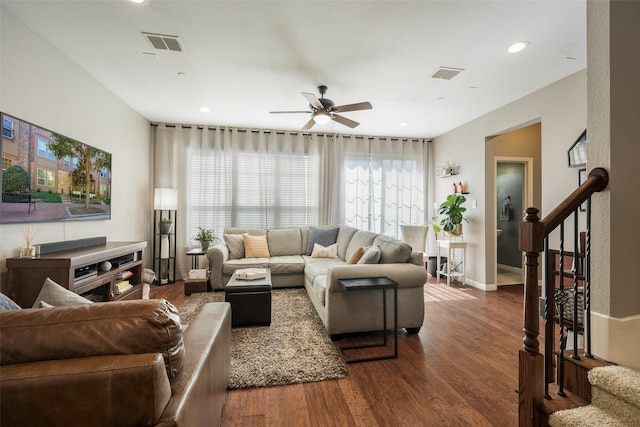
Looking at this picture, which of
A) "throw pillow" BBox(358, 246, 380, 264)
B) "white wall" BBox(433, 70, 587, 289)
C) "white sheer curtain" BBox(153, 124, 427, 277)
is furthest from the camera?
"white sheer curtain" BBox(153, 124, 427, 277)

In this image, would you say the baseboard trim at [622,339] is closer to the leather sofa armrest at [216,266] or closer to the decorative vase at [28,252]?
the decorative vase at [28,252]

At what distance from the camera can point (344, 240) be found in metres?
4.45

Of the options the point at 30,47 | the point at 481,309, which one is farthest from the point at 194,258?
the point at 481,309

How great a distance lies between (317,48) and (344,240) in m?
2.68

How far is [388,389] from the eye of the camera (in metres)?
1.91

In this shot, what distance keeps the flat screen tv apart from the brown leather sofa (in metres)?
2.17

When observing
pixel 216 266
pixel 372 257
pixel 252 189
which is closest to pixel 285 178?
pixel 252 189

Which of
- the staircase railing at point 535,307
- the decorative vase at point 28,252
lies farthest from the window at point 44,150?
the staircase railing at point 535,307

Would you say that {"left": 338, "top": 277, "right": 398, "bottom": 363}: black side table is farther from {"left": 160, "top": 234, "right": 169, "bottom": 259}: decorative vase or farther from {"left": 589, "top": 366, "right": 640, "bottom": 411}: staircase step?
{"left": 160, "top": 234, "right": 169, "bottom": 259}: decorative vase

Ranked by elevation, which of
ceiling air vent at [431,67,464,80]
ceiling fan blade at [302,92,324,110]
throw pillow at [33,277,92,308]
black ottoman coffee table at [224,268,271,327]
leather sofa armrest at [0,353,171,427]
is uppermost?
ceiling air vent at [431,67,464,80]

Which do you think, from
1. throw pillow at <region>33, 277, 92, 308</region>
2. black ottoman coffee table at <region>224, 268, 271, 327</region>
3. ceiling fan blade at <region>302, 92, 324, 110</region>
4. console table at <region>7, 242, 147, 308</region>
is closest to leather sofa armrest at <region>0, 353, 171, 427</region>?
throw pillow at <region>33, 277, 92, 308</region>

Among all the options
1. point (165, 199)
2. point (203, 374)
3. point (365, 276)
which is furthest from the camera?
point (165, 199)

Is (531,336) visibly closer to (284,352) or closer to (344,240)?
(284,352)

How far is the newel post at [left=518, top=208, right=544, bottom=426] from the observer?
4.31ft
